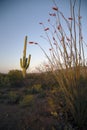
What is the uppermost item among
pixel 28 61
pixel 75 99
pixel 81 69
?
pixel 28 61

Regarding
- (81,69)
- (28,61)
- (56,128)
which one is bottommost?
(56,128)

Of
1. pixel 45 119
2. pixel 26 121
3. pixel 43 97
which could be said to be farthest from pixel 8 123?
pixel 43 97

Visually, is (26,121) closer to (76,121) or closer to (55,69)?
(76,121)

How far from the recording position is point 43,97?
22.8ft

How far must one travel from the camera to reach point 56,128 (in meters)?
3.92

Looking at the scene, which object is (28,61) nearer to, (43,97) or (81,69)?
(43,97)

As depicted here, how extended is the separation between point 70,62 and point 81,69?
31 centimetres

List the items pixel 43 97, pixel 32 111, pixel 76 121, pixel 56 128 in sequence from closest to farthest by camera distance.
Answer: pixel 56 128, pixel 76 121, pixel 32 111, pixel 43 97

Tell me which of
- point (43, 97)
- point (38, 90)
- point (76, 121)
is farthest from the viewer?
point (38, 90)

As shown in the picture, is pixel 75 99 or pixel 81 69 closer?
pixel 75 99

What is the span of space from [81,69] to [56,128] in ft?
4.20

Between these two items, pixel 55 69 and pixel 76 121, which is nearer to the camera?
pixel 76 121

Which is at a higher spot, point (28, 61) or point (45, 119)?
point (28, 61)

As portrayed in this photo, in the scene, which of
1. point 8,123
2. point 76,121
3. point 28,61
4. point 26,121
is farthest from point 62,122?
point 28,61
